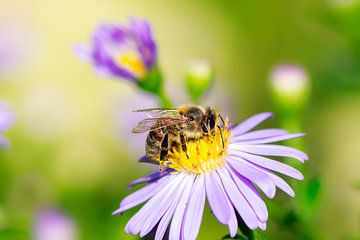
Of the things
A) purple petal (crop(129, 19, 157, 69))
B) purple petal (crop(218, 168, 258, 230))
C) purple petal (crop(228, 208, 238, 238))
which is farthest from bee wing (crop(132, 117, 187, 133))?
purple petal (crop(129, 19, 157, 69))

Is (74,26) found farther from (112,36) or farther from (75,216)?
(112,36)

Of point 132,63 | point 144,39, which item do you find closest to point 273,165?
point 144,39

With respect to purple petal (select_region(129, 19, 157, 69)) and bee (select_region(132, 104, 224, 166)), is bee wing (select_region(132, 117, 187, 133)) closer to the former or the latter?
bee (select_region(132, 104, 224, 166))

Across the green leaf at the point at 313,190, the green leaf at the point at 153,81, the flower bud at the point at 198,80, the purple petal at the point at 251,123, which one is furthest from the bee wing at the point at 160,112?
the flower bud at the point at 198,80

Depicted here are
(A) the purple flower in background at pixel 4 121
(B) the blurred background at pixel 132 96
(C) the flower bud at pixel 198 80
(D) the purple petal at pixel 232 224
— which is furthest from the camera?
(B) the blurred background at pixel 132 96

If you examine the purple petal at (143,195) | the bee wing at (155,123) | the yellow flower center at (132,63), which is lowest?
the purple petal at (143,195)

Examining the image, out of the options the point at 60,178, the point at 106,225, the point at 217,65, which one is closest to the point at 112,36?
the point at 106,225

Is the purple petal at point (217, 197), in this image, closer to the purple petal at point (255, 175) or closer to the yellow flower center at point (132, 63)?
the purple petal at point (255, 175)

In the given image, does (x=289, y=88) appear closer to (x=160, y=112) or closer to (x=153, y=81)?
(x=153, y=81)
